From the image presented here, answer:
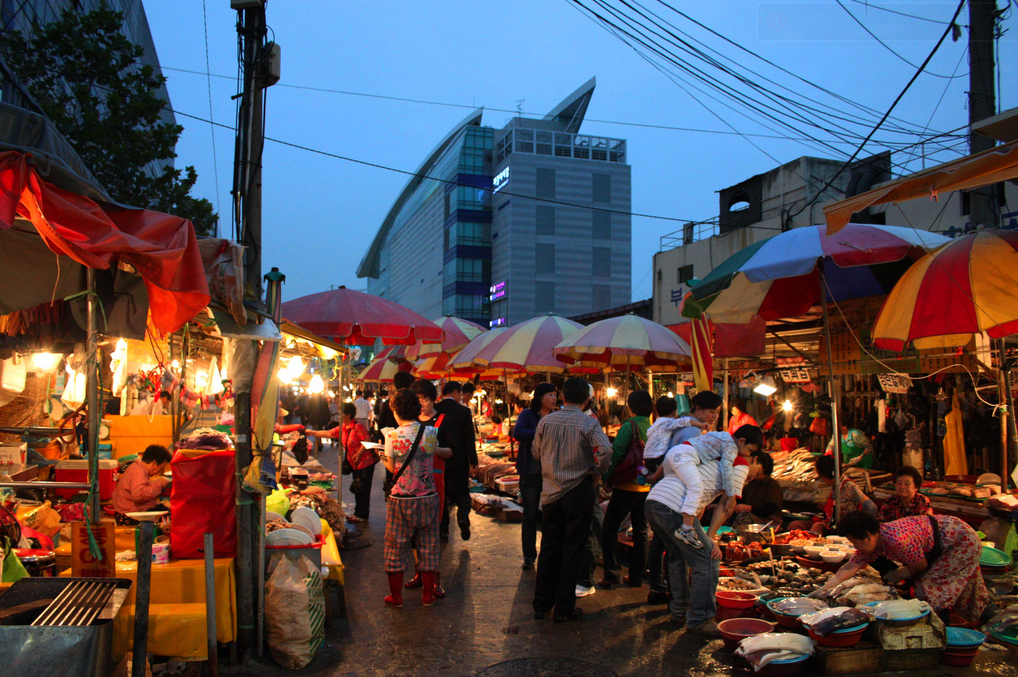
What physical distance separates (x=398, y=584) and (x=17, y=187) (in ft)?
13.2

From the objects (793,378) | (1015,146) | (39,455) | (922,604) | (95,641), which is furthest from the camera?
(793,378)

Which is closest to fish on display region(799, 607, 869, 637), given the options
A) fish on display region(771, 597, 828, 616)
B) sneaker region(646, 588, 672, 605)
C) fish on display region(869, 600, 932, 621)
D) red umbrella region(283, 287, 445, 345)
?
fish on display region(869, 600, 932, 621)

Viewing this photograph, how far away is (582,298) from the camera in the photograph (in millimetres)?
60375

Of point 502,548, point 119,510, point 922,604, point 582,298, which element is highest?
point 582,298

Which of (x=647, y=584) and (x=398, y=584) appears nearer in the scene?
(x=398, y=584)

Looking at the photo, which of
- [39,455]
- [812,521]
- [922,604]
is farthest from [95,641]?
[812,521]

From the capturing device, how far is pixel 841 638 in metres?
4.33

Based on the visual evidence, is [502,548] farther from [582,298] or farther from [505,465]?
[582,298]

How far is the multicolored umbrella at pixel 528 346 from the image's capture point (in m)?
11.1

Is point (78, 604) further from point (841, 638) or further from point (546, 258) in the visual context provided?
point (546, 258)

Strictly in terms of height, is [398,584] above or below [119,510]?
below

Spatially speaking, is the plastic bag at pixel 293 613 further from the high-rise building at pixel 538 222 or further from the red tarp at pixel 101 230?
the high-rise building at pixel 538 222

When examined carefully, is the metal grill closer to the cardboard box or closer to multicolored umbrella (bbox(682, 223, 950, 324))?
the cardboard box

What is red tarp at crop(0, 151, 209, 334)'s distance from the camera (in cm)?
321
